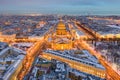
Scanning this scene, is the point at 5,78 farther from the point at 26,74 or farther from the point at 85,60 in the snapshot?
the point at 85,60

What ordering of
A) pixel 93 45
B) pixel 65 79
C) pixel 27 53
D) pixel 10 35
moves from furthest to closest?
pixel 10 35 < pixel 93 45 < pixel 27 53 < pixel 65 79

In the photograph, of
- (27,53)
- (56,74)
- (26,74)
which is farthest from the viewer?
(27,53)

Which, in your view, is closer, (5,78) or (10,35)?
(5,78)

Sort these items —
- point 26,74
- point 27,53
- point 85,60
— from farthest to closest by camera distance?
point 27,53
point 85,60
point 26,74

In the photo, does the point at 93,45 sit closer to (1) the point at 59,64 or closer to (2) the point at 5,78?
(1) the point at 59,64

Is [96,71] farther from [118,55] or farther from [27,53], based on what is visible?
[27,53]

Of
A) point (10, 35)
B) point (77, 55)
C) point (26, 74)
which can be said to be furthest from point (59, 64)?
point (10, 35)

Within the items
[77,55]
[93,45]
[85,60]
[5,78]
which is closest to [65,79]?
[5,78]

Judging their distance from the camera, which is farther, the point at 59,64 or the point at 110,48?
the point at 110,48

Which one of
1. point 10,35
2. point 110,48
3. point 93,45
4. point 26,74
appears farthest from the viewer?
point 10,35
